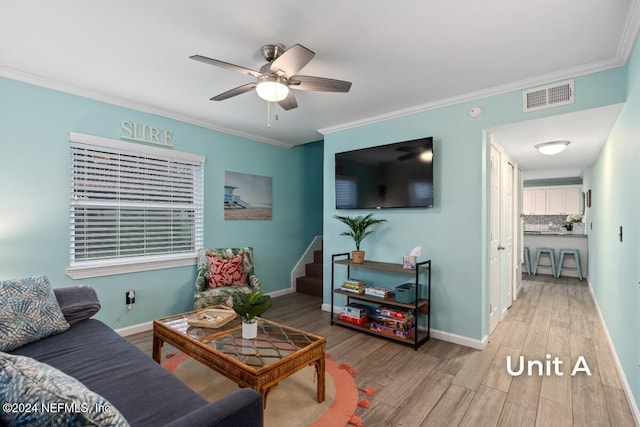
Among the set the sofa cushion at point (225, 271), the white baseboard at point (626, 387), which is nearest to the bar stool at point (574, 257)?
the white baseboard at point (626, 387)

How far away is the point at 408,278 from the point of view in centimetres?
350

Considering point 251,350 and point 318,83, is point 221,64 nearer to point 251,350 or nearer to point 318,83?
point 318,83

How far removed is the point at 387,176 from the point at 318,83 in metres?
1.58

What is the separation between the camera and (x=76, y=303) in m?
2.23

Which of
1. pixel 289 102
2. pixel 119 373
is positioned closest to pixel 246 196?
pixel 289 102

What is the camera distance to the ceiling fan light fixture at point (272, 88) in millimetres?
2129

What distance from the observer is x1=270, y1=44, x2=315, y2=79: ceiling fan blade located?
180 centimetres

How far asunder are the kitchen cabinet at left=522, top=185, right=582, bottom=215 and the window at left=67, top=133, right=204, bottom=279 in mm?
7195

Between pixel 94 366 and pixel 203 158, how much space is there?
2.74m

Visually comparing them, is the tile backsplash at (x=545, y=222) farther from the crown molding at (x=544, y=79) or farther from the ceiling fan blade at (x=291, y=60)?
the ceiling fan blade at (x=291, y=60)

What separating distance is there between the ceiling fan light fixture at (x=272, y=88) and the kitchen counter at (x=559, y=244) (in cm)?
659

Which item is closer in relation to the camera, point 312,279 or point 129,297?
point 129,297

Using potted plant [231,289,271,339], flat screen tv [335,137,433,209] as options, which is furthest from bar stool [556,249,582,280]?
potted plant [231,289,271,339]

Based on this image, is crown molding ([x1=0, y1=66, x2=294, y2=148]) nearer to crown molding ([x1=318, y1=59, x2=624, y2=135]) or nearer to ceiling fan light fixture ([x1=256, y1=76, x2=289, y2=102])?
crown molding ([x1=318, y1=59, x2=624, y2=135])
